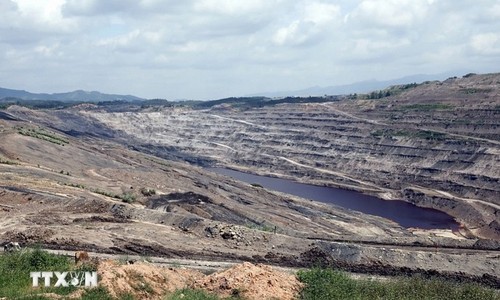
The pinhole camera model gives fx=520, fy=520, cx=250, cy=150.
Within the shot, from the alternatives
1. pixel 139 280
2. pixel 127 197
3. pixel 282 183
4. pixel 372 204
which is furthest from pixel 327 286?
pixel 282 183

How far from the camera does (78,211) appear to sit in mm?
40312

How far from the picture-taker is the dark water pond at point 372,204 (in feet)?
243

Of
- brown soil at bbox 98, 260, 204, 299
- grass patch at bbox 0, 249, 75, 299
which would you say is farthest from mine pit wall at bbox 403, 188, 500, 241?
grass patch at bbox 0, 249, 75, 299

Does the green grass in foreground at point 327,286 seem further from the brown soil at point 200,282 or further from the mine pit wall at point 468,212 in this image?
the mine pit wall at point 468,212

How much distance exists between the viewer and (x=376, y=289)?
23984mm

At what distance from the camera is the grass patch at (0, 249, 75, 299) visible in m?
18.9

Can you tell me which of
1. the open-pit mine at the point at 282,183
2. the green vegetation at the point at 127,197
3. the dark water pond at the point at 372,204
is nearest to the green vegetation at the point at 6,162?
the open-pit mine at the point at 282,183

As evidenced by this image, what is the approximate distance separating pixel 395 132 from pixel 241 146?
41.5m

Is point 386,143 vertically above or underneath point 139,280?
underneath

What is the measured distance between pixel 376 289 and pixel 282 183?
3197 inches

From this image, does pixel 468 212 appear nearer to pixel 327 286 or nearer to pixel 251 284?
pixel 327 286

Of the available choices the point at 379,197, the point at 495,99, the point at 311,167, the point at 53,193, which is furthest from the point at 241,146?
the point at 53,193

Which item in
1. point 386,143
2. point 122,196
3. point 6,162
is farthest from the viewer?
point 386,143

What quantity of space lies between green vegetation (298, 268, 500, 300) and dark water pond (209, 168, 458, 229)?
160 ft
